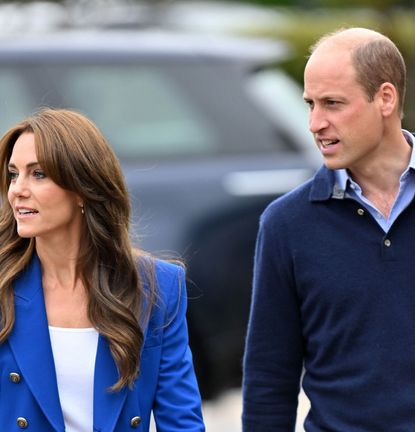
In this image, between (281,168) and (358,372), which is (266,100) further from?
(358,372)

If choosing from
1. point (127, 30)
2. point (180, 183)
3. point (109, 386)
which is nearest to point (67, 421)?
point (109, 386)

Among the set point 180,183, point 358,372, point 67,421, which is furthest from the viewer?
point 180,183

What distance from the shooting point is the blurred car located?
718 centimetres

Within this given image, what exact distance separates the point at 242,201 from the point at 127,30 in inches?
59.0

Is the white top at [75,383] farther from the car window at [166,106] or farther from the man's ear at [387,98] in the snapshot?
the car window at [166,106]

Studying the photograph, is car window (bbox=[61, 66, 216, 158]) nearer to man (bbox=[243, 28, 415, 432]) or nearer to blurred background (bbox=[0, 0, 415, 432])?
blurred background (bbox=[0, 0, 415, 432])

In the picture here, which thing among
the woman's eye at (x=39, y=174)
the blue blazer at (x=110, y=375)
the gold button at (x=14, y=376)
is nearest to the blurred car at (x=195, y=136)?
the blue blazer at (x=110, y=375)

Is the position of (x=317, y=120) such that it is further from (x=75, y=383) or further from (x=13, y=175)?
(x=75, y=383)

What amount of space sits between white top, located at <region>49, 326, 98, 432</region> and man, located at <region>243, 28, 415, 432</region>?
2.17 ft

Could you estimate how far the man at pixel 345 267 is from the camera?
4.10m

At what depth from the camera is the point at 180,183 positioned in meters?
7.25

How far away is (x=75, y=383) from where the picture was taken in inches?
153

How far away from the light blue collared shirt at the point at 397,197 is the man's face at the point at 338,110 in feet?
0.36

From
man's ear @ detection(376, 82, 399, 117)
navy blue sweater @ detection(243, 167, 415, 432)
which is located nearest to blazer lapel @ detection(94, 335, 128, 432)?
navy blue sweater @ detection(243, 167, 415, 432)
